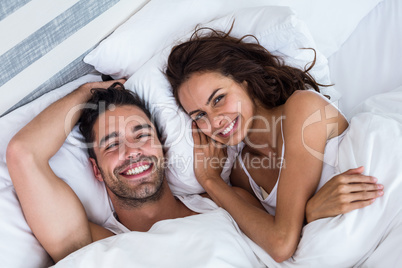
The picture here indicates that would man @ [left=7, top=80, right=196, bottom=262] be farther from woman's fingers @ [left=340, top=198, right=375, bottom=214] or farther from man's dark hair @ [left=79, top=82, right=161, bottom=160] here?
woman's fingers @ [left=340, top=198, right=375, bottom=214]

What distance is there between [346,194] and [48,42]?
1.18 m

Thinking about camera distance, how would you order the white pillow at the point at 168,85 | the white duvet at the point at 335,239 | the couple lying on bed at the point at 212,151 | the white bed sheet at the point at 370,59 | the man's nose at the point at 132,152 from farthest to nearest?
1. the white bed sheet at the point at 370,59
2. the white pillow at the point at 168,85
3. the man's nose at the point at 132,152
4. the couple lying on bed at the point at 212,151
5. the white duvet at the point at 335,239

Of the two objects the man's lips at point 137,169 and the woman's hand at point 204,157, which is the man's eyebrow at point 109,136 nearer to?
the man's lips at point 137,169

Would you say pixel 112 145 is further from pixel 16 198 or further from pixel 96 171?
pixel 16 198

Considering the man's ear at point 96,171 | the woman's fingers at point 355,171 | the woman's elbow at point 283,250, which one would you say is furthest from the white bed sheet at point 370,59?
the man's ear at point 96,171

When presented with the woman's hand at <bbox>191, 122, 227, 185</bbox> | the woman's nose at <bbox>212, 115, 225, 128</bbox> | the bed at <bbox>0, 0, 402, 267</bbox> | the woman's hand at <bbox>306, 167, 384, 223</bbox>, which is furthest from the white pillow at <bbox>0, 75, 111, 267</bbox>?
the woman's hand at <bbox>306, 167, 384, 223</bbox>

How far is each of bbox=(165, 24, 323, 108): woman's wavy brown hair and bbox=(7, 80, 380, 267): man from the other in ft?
0.81

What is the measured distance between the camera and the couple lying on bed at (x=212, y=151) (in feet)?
4.47

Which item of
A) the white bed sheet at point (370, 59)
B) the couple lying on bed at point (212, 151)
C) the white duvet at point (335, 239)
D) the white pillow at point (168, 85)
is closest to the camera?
the white duvet at point (335, 239)

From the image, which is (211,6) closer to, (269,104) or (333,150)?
(269,104)

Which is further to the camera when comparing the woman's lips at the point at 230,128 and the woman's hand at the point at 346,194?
the woman's lips at the point at 230,128

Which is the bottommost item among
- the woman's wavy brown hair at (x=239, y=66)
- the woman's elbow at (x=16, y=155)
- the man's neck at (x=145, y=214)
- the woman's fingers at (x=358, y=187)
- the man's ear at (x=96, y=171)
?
the man's neck at (x=145, y=214)

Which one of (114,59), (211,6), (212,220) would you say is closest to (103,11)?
(114,59)

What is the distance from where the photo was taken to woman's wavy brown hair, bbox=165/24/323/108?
5.27ft
